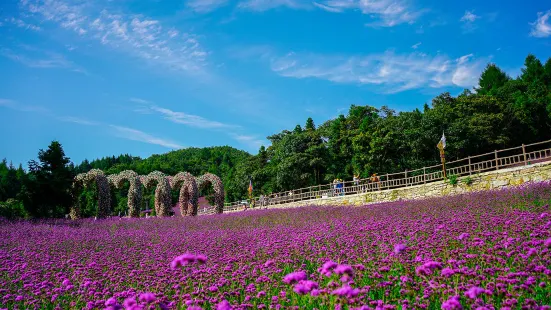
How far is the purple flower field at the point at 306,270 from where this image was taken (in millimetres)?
3557

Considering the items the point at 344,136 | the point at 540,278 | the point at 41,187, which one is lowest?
the point at 540,278

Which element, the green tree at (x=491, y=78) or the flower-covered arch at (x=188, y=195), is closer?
the flower-covered arch at (x=188, y=195)

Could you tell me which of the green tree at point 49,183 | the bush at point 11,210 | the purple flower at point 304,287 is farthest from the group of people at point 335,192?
the purple flower at point 304,287

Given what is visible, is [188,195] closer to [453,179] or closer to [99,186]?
[99,186]

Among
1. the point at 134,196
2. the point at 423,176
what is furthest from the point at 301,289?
the point at 423,176

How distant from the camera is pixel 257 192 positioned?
174ft

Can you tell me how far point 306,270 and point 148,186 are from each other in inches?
859

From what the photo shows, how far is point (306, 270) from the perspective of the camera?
5988 mm

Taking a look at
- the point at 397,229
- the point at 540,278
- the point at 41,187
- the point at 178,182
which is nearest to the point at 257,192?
the point at 178,182

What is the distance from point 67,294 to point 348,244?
428 centimetres

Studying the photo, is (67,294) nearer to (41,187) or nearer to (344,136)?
(41,187)

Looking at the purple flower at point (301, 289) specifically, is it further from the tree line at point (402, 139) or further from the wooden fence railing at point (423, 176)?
the tree line at point (402, 139)

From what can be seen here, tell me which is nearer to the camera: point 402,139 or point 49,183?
point 49,183

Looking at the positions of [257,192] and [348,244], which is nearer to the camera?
[348,244]
